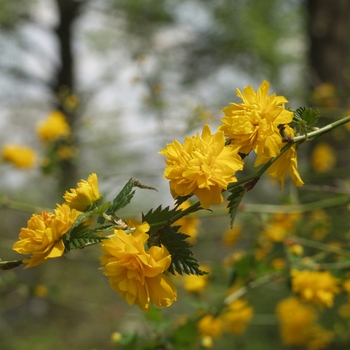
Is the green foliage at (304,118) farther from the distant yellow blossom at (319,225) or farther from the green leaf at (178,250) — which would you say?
the distant yellow blossom at (319,225)

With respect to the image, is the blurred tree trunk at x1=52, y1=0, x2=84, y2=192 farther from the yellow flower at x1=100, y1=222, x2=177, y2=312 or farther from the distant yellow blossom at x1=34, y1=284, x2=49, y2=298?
the yellow flower at x1=100, y1=222, x2=177, y2=312

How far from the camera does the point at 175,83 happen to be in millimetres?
3754

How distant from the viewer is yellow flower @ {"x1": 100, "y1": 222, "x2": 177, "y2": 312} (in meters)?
0.29

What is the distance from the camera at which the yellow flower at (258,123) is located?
1.00 feet

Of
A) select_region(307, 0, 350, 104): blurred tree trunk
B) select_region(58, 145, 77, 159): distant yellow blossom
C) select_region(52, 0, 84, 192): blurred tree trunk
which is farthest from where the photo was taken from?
select_region(52, 0, 84, 192): blurred tree trunk

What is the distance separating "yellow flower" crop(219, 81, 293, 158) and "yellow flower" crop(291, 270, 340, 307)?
0.46 m

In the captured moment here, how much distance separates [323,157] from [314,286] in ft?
2.49

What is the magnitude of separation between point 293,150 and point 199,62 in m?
3.84

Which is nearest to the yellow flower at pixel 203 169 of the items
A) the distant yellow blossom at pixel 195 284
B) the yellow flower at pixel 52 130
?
the distant yellow blossom at pixel 195 284

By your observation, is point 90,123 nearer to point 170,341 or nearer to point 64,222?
point 170,341

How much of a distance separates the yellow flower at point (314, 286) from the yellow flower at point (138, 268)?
1.51 feet

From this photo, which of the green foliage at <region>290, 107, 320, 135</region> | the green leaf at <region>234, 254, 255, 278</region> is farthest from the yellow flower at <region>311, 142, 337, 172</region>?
the green foliage at <region>290, 107, 320, 135</region>

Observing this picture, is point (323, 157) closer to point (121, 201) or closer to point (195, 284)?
point (195, 284)

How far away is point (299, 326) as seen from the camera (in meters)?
1.12
